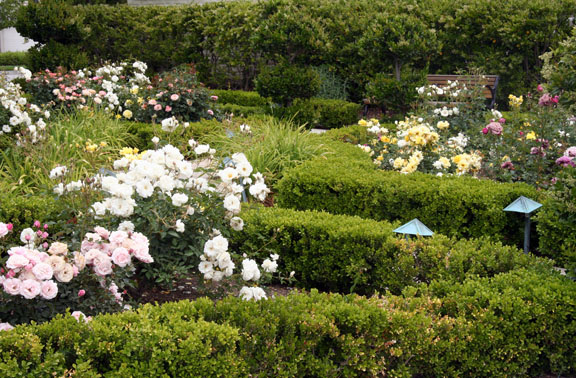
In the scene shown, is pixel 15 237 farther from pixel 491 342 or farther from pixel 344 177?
pixel 491 342

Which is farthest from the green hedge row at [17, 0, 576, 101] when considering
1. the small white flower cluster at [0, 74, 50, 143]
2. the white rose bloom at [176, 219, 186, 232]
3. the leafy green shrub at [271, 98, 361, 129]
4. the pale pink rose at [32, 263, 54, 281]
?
the pale pink rose at [32, 263, 54, 281]

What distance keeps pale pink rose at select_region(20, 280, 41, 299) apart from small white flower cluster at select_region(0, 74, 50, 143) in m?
3.42

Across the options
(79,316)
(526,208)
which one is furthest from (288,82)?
(79,316)

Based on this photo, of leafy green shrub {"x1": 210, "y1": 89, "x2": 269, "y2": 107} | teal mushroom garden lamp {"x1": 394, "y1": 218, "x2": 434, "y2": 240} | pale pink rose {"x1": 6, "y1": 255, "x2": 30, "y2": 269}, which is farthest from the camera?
leafy green shrub {"x1": 210, "y1": 89, "x2": 269, "y2": 107}

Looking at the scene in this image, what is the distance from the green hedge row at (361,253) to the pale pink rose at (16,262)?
151 cm

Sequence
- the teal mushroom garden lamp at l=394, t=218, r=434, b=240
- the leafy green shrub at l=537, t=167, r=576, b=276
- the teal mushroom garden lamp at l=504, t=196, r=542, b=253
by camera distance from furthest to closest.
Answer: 1. the teal mushroom garden lamp at l=504, t=196, r=542, b=253
2. the teal mushroom garden lamp at l=394, t=218, r=434, b=240
3. the leafy green shrub at l=537, t=167, r=576, b=276

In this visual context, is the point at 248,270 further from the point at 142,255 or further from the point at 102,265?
the point at 102,265

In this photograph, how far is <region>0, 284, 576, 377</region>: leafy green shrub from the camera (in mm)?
2441

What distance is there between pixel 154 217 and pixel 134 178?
0.28 metres

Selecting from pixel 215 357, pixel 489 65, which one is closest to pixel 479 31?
pixel 489 65

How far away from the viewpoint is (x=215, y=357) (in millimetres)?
2547

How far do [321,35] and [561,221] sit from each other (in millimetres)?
7308

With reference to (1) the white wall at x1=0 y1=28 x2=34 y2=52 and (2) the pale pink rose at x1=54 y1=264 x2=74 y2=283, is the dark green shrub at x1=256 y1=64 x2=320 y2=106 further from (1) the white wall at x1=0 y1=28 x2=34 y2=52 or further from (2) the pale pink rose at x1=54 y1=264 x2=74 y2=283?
(1) the white wall at x1=0 y1=28 x2=34 y2=52

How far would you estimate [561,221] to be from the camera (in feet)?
11.5
